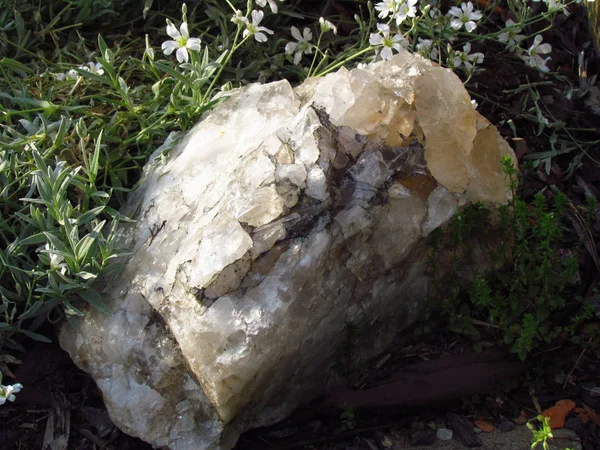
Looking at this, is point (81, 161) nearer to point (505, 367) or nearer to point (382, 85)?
point (382, 85)

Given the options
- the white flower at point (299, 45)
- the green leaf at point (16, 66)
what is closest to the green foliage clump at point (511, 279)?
the white flower at point (299, 45)

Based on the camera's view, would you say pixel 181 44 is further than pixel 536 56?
No

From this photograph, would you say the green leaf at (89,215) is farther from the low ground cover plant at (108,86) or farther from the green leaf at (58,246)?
the green leaf at (58,246)

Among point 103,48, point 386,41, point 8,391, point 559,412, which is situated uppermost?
point 103,48

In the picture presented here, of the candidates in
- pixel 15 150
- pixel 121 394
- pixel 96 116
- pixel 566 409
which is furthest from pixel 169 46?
Answer: pixel 566 409

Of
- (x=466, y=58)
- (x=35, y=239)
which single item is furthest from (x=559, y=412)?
(x=35, y=239)

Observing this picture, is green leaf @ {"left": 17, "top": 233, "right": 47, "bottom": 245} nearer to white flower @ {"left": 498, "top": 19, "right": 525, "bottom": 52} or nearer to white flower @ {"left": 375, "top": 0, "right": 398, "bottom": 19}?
white flower @ {"left": 375, "top": 0, "right": 398, "bottom": 19}

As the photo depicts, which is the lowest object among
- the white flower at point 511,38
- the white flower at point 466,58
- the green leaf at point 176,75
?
the white flower at point 511,38

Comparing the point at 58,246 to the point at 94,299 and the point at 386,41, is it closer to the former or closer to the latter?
the point at 94,299
